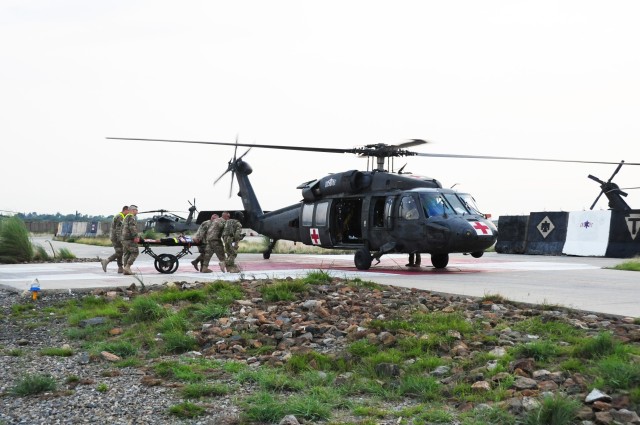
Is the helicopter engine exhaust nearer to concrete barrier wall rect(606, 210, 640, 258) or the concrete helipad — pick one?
the concrete helipad

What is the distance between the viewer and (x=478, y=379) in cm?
698

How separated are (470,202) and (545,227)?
11885mm

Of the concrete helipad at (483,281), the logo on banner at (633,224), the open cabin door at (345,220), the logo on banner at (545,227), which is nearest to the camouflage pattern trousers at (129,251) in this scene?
the concrete helipad at (483,281)

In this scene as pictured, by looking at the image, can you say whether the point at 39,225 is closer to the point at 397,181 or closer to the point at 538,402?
the point at 397,181

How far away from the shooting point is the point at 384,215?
18.3 metres

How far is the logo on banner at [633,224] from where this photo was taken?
2527 centimetres

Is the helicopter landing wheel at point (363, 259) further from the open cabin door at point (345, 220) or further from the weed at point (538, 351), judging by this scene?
the weed at point (538, 351)

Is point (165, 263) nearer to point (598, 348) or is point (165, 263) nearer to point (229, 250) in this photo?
point (229, 250)

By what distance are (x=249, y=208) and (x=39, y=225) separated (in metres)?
63.9

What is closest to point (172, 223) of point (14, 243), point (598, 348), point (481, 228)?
point (14, 243)

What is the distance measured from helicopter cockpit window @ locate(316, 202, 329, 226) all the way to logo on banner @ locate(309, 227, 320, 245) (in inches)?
9.8

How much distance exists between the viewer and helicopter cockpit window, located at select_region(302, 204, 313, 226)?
20609 mm

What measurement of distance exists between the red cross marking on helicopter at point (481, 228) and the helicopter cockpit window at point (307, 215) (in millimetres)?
5310

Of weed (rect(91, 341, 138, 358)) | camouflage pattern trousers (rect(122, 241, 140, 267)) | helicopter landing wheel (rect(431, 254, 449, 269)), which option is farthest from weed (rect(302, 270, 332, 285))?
helicopter landing wheel (rect(431, 254, 449, 269))
